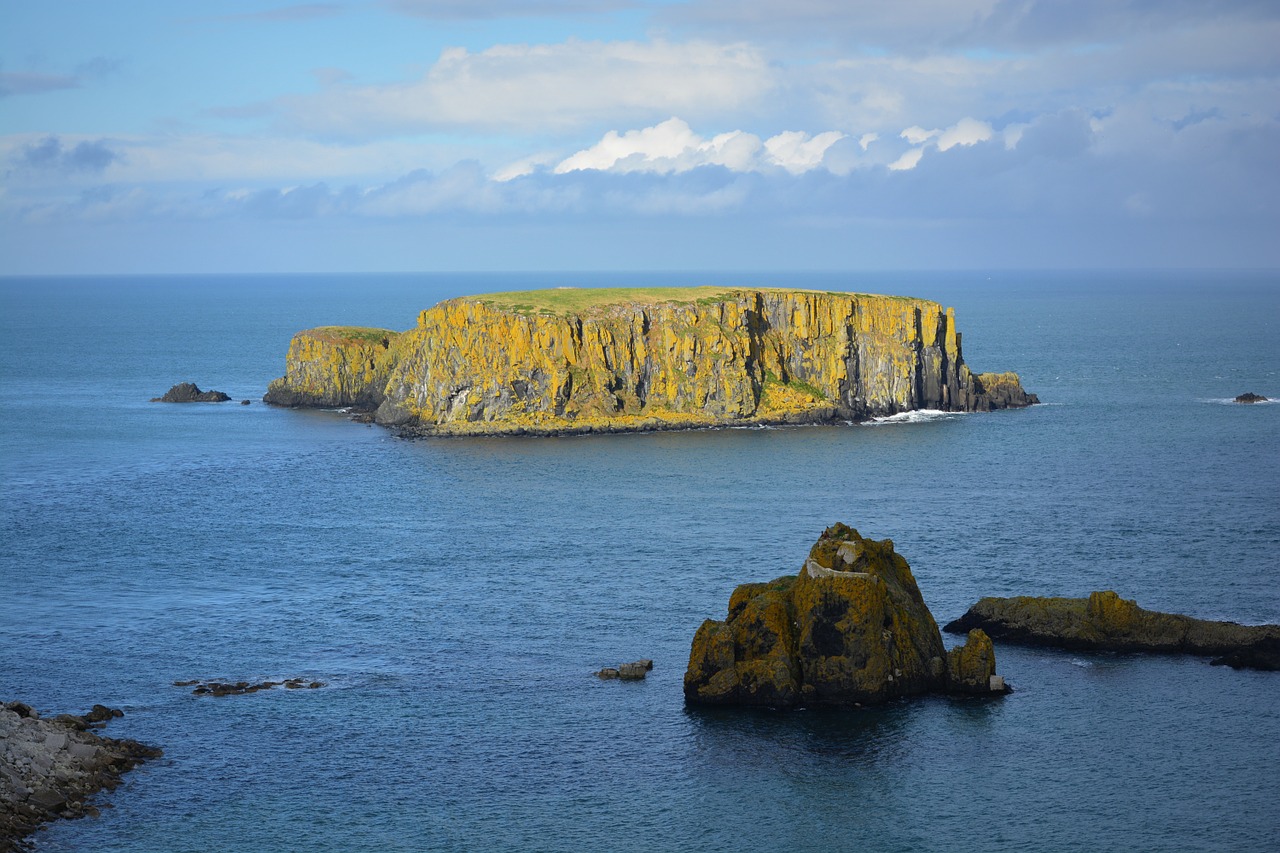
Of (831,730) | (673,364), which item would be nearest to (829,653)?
(831,730)

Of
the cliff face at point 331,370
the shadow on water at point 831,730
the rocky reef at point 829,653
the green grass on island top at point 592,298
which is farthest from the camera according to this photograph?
the cliff face at point 331,370

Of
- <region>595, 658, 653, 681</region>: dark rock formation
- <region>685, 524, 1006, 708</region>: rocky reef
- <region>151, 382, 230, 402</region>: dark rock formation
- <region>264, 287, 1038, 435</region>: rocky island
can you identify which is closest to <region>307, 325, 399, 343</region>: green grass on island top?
<region>264, 287, 1038, 435</region>: rocky island

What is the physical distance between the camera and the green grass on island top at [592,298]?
15500cm

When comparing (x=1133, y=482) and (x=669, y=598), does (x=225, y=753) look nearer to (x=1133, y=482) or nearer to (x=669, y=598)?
(x=669, y=598)

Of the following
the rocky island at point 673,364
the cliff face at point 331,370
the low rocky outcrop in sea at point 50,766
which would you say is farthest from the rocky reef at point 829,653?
the cliff face at point 331,370

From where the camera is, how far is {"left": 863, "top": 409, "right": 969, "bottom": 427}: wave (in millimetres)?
150125

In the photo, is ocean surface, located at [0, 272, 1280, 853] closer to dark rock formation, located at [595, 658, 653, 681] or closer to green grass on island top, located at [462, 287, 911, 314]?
dark rock formation, located at [595, 658, 653, 681]

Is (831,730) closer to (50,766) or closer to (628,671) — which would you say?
(628,671)

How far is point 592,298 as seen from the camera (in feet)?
527

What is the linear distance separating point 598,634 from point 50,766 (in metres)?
29.3

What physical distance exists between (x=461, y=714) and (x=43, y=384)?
6106 inches

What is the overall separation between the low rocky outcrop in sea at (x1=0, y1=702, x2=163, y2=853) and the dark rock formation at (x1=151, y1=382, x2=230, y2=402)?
403ft

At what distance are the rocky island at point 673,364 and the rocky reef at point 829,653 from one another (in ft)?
272

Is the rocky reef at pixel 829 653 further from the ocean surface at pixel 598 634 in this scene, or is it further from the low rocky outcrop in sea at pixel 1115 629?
the low rocky outcrop in sea at pixel 1115 629
